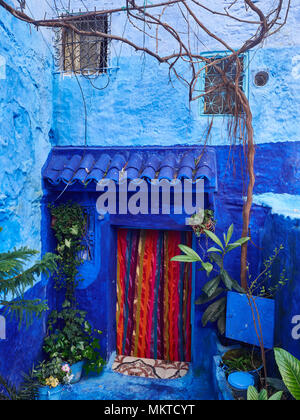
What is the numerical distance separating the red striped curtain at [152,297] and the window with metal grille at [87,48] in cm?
235

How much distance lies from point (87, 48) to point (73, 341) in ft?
13.0

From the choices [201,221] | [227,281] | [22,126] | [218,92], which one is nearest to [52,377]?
[227,281]

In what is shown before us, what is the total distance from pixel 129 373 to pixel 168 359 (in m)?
0.63

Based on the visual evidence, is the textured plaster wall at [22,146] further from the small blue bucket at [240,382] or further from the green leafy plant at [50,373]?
the small blue bucket at [240,382]

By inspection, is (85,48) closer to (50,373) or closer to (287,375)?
(50,373)

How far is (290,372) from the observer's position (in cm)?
230

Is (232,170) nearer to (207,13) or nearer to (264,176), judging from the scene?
(264,176)

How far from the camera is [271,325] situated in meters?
3.36

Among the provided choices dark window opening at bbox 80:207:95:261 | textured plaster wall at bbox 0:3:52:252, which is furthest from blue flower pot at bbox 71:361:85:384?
textured plaster wall at bbox 0:3:52:252

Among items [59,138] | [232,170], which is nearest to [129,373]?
[232,170]

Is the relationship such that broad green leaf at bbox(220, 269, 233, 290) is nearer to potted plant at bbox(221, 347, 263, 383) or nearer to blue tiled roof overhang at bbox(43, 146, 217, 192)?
potted plant at bbox(221, 347, 263, 383)

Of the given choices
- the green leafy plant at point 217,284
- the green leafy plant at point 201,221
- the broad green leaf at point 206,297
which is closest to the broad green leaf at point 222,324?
the green leafy plant at point 217,284

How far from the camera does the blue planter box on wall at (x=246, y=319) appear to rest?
11.1ft

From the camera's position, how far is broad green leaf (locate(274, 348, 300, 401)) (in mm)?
2236
